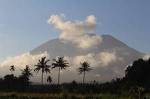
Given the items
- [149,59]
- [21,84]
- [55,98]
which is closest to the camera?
[55,98]

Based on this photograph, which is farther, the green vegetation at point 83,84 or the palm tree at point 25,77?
the palm tree at point 25,77

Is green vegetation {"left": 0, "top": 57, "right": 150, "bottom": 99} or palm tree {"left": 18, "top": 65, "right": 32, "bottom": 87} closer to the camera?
green vegetation {"left": 0, "top": 57, "right": 150, "bottom": 99}

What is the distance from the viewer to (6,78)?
14062 centimetres

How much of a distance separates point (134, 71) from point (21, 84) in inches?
1652

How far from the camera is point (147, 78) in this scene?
4382 inches

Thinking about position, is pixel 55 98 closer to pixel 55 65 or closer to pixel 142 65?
pixel 142 65

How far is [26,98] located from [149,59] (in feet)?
Answer: 225

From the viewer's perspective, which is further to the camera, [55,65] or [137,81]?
[55,65]

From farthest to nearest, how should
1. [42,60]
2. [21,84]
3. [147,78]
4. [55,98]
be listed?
[42,60] < [21,84] < [147,78] < [55,98]

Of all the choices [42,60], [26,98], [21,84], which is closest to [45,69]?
[42,60]

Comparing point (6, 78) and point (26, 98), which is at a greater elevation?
point (6, 78)

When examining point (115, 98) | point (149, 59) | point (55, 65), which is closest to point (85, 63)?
point (55, 65)

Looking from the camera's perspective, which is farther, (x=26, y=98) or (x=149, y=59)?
(x=149, y=59)

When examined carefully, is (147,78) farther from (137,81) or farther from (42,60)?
(42,60)
